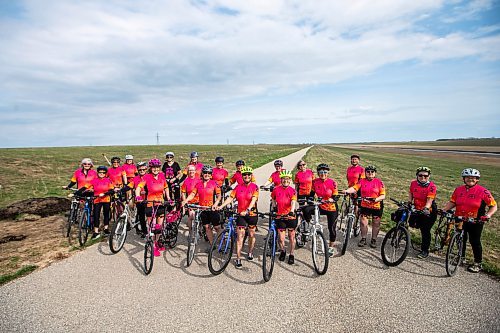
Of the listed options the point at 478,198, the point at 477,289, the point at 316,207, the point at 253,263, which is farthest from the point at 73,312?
the point at 478,198

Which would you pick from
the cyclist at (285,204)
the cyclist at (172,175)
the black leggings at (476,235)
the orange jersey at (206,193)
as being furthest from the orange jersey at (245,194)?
the black leggings at (476,235)

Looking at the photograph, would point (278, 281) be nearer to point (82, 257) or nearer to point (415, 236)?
point (82, 257)

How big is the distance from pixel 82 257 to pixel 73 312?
2.53 meters

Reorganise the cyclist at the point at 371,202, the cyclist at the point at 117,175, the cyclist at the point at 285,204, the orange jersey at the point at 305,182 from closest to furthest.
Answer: the cyclist at the point at 285,204, the cyclist at the point at 371,202, the orange jersey at the point at 305,182, the cyclist at the point at 117,175

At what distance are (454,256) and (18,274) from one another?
Result: 9.90 metres

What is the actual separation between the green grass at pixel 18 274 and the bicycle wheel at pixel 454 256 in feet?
31.2

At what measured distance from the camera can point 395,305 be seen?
4828mm

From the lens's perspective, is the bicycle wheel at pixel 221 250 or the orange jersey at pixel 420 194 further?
the orange jersey at pixel 420 194

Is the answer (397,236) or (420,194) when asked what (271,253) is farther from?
(420,194)

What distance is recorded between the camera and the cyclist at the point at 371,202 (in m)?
7.45

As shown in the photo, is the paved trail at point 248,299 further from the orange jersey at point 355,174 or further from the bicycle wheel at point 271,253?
the orange jersey at point 355,174

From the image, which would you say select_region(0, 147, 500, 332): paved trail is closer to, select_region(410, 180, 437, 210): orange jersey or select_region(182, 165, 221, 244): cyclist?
select_region(182, 165, 221, 244): cyclist

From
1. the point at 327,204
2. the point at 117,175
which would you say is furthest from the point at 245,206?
the point at 117,175

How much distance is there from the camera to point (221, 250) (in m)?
6.43
